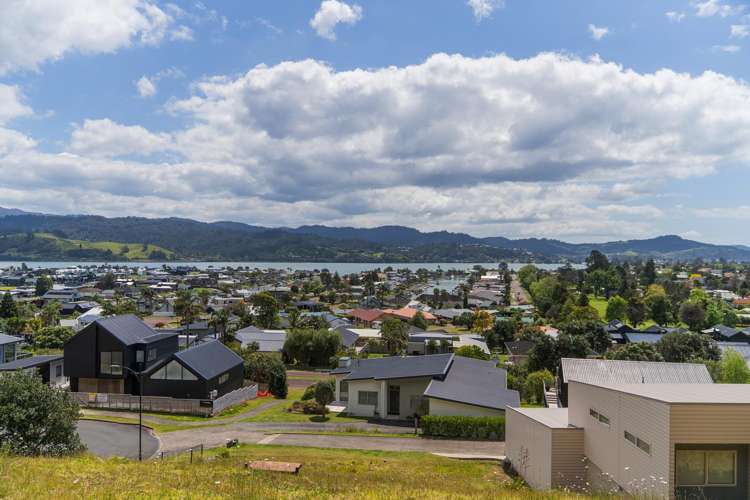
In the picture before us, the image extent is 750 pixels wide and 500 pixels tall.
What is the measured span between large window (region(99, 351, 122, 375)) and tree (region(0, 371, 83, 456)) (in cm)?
Answer: 2029

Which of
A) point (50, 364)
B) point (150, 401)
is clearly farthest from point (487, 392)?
point (50, 364)

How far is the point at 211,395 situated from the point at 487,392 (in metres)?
18.3

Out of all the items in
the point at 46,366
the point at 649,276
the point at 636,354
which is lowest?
the point at 46,366

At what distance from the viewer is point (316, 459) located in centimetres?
2197

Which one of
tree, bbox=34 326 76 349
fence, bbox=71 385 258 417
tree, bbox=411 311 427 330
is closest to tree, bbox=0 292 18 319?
tree, bbox=34 326 76 349

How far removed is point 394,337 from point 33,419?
56687 millimetres

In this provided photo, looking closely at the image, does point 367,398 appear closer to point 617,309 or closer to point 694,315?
point 617,309

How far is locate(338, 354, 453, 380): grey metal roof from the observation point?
1337 inches

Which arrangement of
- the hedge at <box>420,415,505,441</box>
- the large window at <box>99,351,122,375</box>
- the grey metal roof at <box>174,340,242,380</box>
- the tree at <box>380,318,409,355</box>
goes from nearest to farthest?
the hedge at <box>420,415,505,441</box> → the grey metal roof at <box>174,340,242,380</box> → the large window at <box>99,351,122,375</box> → the tree at <box>380,318,409,355</box>

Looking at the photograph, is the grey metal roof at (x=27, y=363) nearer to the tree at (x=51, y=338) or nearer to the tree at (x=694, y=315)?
the tree at (x=51, y=338)

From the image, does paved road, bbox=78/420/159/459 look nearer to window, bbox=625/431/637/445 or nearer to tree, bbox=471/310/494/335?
window, bbox=625/431/637/445

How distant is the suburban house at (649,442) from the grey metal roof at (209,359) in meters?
24.2

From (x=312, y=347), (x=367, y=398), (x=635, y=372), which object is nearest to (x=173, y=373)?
(x=367, y=398)

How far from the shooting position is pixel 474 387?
3369 cm
